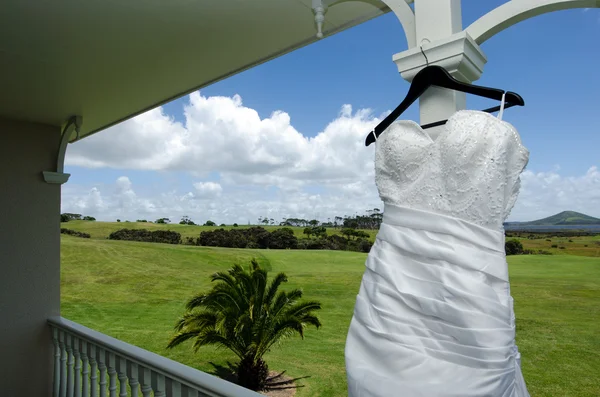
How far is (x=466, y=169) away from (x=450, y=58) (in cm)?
24

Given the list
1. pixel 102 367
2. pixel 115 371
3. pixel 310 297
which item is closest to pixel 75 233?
pixel 310 297

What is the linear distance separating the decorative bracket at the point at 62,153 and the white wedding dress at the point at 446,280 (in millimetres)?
2285

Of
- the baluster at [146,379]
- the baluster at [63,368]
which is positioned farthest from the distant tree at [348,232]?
the baluster at [146,379]

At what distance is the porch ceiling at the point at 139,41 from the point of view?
136cm

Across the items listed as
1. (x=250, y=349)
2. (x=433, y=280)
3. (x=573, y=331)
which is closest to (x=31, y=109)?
(x=433, y=280)

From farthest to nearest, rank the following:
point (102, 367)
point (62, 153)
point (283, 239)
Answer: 1. point (283, 239)
2. point (62, 153)
3. point (102, 367)

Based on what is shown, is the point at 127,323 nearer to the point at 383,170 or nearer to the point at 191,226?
the point at 191,226

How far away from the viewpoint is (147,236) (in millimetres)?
15438

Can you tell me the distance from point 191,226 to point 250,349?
845 cm

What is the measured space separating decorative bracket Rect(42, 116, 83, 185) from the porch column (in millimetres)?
46

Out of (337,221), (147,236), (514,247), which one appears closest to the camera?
(337,221)

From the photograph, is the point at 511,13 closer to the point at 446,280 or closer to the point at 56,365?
the point at 446,280

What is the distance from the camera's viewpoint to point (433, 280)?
0.79m

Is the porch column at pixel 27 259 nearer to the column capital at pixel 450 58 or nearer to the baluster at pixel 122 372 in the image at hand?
the baluster at pixel 122 372
